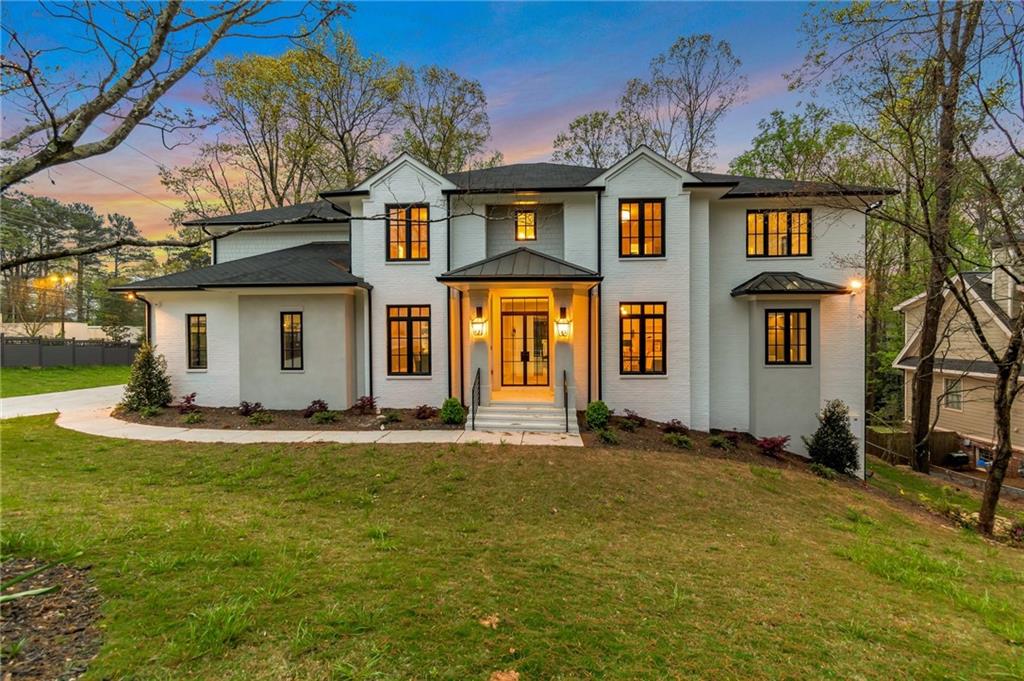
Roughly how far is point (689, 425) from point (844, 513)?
434 cm

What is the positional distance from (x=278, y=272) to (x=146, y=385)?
16.2ft

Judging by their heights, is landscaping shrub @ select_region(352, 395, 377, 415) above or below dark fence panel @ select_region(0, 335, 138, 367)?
below

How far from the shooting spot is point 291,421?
33.4 feet

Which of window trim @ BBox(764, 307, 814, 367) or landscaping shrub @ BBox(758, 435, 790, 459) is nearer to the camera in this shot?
landscaping shrub @ BBox(758, 435, 790, 459)

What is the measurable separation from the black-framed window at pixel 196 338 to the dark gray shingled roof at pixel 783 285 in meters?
15.6

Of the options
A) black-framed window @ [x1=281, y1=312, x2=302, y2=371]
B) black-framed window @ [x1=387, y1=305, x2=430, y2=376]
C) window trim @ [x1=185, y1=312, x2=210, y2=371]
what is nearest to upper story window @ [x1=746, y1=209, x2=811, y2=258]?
black-framed window @ [x1=387, y1=305, x2=430, y2=376]

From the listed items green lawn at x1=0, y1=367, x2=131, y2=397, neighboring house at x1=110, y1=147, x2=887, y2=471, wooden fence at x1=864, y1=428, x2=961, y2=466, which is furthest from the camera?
green lawn at x1=0, y1=367, x2=131, y2=397

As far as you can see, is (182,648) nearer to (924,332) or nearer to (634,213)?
(634,213)

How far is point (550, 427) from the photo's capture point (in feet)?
32.1

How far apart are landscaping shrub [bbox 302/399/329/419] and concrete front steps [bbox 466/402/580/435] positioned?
13.2 feet

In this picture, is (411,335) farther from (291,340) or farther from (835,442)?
(835,442)

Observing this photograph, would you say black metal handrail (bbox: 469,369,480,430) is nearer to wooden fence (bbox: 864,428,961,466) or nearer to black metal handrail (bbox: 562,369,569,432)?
black metal handrail (bbox: 562,369,569,432)

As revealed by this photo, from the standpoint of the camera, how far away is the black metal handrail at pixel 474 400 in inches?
386

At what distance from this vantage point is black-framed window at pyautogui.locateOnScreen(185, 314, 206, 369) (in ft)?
40.1
